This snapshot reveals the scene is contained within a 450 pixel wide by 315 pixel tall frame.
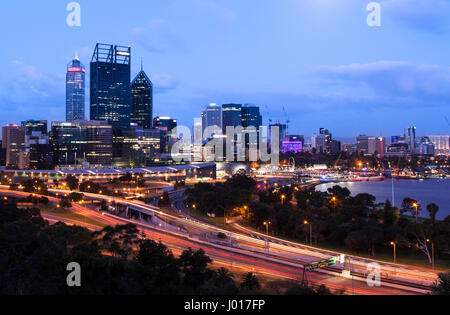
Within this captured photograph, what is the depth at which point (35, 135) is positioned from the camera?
68062 mm

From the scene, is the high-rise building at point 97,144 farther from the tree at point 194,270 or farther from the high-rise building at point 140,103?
the tree at point 194,270

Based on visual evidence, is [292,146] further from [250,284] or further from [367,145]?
[250,284]

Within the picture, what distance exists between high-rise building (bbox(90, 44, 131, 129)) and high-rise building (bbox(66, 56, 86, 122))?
2619 cm

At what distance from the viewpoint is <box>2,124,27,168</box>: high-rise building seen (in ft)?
229

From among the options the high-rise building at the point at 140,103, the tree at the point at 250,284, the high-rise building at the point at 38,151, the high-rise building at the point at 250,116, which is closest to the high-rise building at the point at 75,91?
the high-rise building at the point at 140,103

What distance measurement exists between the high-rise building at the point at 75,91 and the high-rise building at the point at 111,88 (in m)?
26.2

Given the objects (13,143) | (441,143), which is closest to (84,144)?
(13,143)

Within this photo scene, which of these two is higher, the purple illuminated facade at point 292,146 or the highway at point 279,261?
the purple illuminated facade at point 292,146

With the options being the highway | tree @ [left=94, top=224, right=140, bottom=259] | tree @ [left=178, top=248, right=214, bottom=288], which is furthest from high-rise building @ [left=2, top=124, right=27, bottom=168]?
tree @ [left=178, top=248, right=214, bottom=288]

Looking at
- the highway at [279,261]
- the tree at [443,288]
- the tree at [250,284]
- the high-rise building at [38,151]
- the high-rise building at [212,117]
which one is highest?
the high-rise building at [212,117]

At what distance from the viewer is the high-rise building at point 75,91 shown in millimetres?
99812
